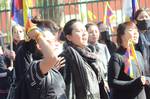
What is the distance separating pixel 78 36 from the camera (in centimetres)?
579

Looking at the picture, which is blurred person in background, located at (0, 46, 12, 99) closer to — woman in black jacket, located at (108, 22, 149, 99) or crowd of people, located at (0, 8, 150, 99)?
crowd of people, located at (0, 8, 150, 99)

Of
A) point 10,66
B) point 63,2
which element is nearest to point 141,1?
point 63,2

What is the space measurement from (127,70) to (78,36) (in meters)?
0.66

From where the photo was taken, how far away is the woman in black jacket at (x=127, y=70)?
18.8ft

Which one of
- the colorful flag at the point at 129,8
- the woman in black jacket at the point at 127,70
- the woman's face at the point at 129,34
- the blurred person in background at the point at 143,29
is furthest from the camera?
the colorful flag at the point at 129,8

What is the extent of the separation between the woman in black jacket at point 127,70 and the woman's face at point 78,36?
1.30 feet

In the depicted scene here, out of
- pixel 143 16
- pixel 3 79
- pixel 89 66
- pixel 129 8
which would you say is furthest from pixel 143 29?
pixel 3 79

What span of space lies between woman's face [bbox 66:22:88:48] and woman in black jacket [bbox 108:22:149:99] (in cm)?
40

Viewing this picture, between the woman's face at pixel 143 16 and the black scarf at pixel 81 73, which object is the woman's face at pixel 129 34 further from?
the woman's face at pixel 143 16

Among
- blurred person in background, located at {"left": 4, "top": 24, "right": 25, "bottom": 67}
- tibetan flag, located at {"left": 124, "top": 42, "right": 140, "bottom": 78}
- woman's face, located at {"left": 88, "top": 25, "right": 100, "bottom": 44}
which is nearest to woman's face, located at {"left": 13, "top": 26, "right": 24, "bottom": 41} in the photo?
blurred person in background, located at {"left": 4, "top": 24, "right": 25, "bottom": 67}

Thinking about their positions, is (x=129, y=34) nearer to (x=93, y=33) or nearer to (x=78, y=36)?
(x=78, y=36)

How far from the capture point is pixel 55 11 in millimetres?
11547

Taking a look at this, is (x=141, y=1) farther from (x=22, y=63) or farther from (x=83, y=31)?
(x=22, y=63)

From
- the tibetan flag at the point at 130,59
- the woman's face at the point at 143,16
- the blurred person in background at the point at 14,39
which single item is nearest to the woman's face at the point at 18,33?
the blurred person in background at the point at 14,39
